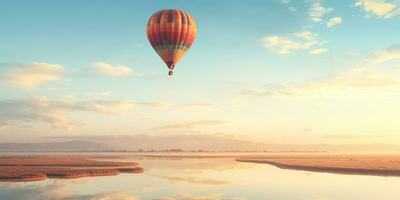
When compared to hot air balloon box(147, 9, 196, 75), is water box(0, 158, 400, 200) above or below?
below

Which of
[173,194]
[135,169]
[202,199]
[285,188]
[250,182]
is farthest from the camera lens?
[135,169]

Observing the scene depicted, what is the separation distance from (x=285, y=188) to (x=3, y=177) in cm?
3287

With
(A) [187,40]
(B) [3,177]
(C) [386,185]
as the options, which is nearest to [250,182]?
(C) [386,185]

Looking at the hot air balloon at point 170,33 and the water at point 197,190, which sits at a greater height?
the hot air balloon at point 170,33

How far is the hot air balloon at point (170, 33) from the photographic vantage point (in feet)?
161

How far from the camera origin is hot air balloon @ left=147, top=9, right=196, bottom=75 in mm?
48938

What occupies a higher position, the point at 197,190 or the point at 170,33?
the point at 170,33

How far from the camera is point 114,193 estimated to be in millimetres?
39844

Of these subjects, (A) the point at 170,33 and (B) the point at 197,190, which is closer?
(B) the point at 197,190

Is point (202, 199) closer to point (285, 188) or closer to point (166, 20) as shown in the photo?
point (285, 188)

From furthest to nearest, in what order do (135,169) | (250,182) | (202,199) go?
(135,169), (250,182), (202,199)

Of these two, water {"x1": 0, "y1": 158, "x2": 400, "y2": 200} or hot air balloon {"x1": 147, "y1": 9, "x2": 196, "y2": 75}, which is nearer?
water {"x1": 0, "y1": 158, "x2": 400, "y2": 200}

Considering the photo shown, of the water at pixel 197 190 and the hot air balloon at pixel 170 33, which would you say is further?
the hot air balloon at pixel 170 33

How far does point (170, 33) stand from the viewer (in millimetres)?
48844
